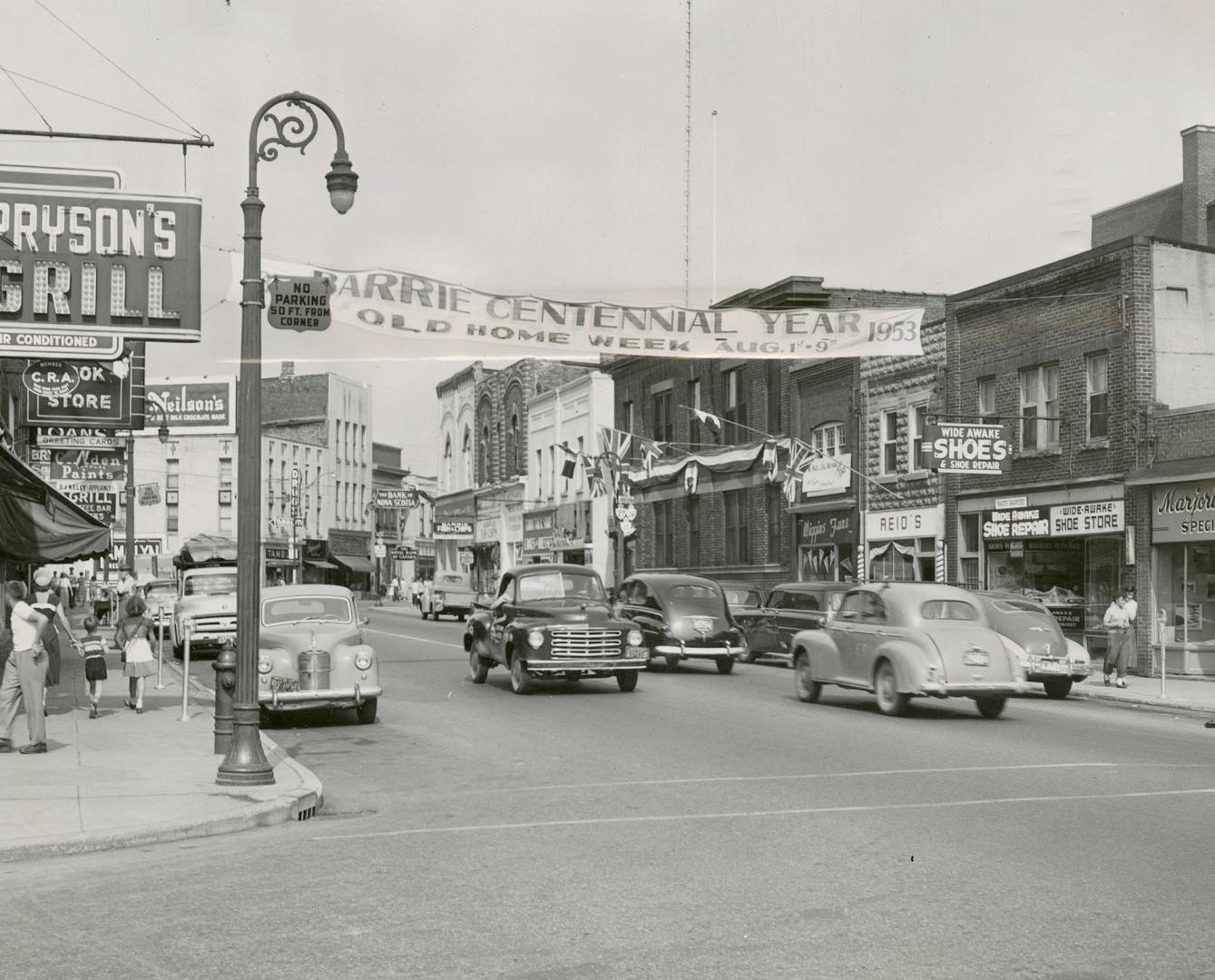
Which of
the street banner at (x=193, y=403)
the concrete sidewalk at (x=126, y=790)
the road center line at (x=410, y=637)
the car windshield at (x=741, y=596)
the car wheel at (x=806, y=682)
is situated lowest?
the road center line at (x=410, y=637)

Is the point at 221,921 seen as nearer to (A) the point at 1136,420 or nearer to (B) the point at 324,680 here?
(B) the point at 324,680

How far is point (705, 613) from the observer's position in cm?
2695

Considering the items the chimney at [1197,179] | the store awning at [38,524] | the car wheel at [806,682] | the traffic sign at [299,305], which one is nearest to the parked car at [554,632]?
the car wheel at [806,682]

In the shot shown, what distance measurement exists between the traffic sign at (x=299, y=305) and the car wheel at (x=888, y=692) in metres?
8.99

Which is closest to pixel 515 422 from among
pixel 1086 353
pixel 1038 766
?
pixel 1086 353

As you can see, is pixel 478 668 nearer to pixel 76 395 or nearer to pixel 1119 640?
pixel 76 395

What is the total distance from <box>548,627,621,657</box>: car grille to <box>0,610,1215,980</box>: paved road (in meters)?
4.96

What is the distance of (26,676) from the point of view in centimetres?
1454

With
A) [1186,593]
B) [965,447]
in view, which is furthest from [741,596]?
[1186,593]

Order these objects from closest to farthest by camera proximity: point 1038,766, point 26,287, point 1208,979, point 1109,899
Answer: point 1208,979, point 1109,899, point 1038,766, point 26,287

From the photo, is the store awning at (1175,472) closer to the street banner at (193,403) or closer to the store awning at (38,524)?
the store awning at (38,524)

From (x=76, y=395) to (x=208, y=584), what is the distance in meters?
10.2

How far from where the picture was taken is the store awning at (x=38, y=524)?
1970 centimetres

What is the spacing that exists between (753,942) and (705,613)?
796 inches
